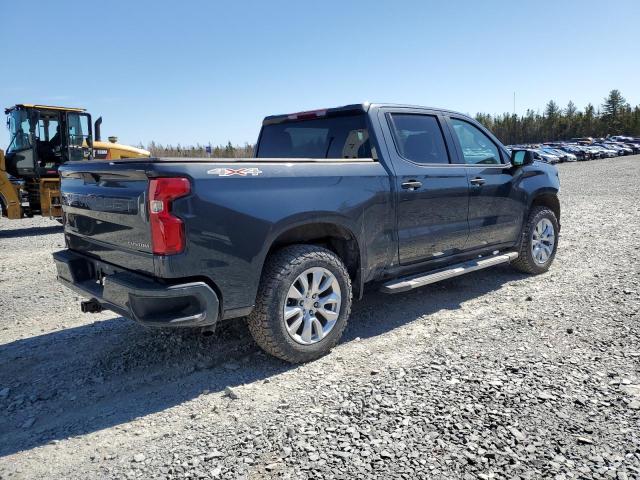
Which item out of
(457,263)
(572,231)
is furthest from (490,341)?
(572,231)

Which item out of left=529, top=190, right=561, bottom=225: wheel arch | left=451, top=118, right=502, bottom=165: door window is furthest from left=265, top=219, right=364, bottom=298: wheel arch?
left=529, top=190, right=561, bottom=225: wheel arch

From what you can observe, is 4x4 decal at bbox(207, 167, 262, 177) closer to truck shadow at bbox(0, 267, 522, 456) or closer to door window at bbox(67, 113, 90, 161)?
truck shadow at bbox(0, 267, 522, 456)

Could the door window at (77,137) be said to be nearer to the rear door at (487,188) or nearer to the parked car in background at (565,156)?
the rear door at (487,188)

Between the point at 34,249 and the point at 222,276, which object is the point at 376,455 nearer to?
the point at 222,276

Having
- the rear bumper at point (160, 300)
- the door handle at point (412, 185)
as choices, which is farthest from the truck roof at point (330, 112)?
the rear bumper at point (160, 300)

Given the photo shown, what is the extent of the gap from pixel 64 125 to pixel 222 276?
1125cm

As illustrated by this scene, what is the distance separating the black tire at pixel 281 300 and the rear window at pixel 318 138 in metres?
1.18

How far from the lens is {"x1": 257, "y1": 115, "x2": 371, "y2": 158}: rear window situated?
14.2 feet

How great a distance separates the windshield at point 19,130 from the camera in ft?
38.4

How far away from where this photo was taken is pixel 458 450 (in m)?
2.50

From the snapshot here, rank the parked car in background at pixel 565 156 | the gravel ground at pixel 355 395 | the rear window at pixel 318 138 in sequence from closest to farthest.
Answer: the gravel ground at pixel 355 395 < the rear window at pixel 318 138 < the parked car in background at pixel 565 156

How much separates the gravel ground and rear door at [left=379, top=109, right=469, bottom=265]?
28.5 inches

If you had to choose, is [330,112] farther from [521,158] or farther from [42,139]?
[42,139]

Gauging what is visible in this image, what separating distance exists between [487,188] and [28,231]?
35.6 ft
